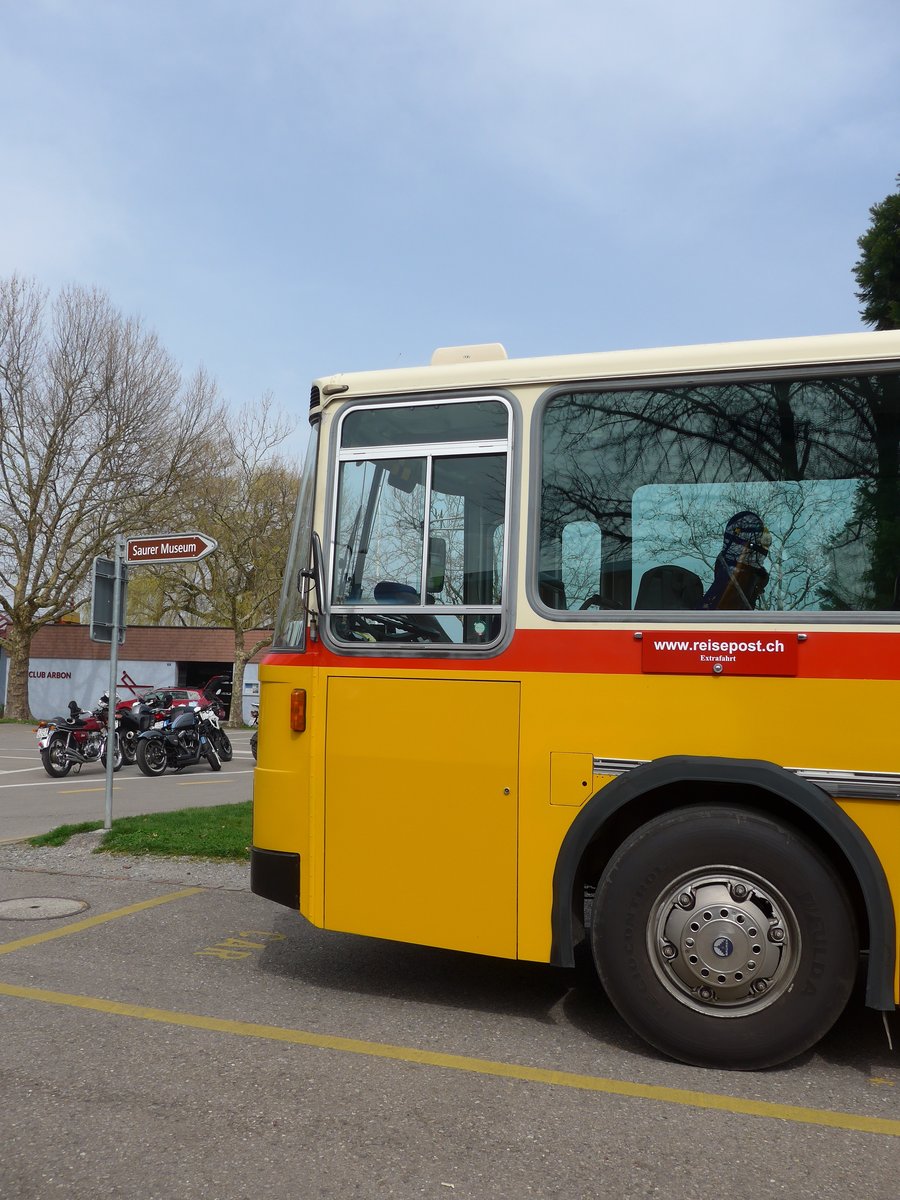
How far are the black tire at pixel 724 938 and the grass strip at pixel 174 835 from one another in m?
4.88

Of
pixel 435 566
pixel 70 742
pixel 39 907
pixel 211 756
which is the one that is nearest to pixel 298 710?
pixel 435 566

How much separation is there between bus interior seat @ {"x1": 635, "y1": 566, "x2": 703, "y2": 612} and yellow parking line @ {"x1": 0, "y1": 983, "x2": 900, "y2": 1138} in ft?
5.89

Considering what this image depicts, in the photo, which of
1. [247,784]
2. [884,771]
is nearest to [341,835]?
[884,771]

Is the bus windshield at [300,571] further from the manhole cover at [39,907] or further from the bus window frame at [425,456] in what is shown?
the manhole cover at [39,907]

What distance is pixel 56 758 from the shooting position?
18.0 m

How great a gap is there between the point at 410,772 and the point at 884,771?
190cm

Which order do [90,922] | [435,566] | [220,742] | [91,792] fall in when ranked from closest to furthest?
[435,566], [90,922], [91,792], [220,742]

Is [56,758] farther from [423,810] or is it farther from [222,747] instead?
[423,810]

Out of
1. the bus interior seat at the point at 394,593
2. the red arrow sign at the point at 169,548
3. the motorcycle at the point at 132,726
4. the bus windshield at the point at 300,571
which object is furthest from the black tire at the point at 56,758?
the bus interior seat at the point at 394,593

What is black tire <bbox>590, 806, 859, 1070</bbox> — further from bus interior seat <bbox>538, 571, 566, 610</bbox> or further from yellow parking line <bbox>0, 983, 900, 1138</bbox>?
bus interior seat <bbox>538, 571, 566, 610</bbox>

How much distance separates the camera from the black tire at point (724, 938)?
386cm

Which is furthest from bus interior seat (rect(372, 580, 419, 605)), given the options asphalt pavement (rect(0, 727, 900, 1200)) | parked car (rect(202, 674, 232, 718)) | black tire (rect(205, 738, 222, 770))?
parked car (rect(202, 674, 232, 718))

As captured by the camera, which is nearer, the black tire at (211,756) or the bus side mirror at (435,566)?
the bus side mirror at (435,566)

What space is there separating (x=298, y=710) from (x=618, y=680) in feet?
4.95
